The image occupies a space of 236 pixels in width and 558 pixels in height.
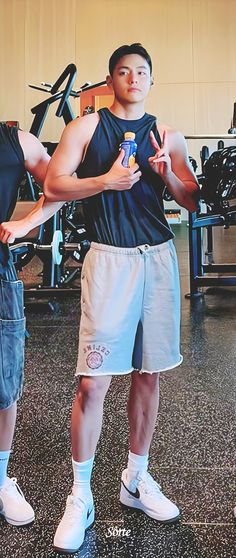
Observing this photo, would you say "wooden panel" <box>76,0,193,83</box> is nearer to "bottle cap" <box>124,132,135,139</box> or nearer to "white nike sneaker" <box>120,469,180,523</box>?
"bottle cap" <box>124,132,135,139</box>

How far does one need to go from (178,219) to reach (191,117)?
1989 mm

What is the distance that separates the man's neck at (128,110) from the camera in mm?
1229

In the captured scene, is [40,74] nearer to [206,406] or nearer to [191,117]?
[191,117]

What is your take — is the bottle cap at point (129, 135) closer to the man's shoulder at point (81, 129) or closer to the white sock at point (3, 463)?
the man's shoulder at point (81, 129)

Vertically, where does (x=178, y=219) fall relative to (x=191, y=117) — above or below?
below

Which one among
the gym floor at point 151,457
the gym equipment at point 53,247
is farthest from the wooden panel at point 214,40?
the gym floor at point 151,457

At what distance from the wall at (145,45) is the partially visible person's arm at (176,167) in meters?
8.73

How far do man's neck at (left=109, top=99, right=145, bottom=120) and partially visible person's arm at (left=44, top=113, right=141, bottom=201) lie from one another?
5 centimetres

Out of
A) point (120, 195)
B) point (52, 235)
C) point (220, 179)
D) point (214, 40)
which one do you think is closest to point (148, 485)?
point (120, 195)

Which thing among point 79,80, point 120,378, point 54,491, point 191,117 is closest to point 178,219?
point 191,117

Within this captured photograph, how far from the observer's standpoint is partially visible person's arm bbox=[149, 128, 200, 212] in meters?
1.21

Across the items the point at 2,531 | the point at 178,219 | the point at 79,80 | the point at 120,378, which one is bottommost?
the point at 178,219

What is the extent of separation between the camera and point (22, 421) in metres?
1.99

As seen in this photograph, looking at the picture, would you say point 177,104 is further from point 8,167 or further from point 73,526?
point 73,526
